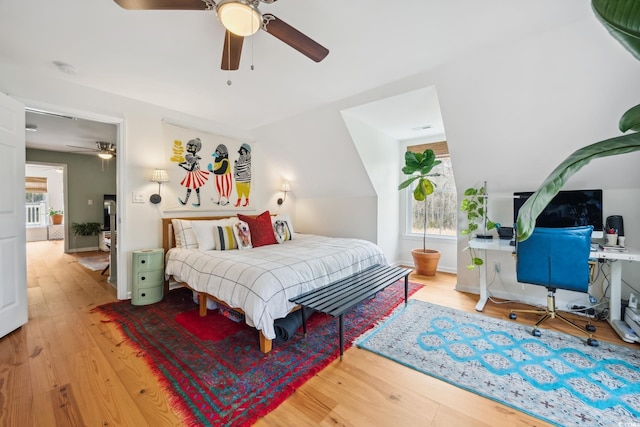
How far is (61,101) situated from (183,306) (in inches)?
97.4

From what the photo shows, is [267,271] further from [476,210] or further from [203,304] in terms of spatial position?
[476,210]

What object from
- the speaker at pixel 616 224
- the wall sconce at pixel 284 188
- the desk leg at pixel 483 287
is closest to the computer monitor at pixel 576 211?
the speaker at pixel 616 224

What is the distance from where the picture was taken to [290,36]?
1.64 m

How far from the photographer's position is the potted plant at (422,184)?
12.4 ft

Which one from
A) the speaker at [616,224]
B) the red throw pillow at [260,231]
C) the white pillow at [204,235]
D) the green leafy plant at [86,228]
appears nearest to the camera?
the speaker at [616,224]

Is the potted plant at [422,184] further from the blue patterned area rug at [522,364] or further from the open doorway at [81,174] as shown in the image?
the open doorway at [81,174]

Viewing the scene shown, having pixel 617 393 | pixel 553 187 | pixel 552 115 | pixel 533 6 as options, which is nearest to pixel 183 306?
pixel 553 187

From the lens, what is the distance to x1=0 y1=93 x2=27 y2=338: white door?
7.32 feet

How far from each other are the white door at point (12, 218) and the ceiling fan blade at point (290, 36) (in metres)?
2.48

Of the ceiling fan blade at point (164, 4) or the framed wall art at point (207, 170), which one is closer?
the ceiling fan blade at point (164, 4)

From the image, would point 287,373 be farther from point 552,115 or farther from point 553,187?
point 552,115

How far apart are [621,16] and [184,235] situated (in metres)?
3.62

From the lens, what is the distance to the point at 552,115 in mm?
2453

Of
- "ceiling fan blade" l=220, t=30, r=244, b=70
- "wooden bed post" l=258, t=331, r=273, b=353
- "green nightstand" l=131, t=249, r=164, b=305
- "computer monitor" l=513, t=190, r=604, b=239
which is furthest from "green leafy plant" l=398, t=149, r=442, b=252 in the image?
"green nightstand" l=131, t=249, r=164, b=305
